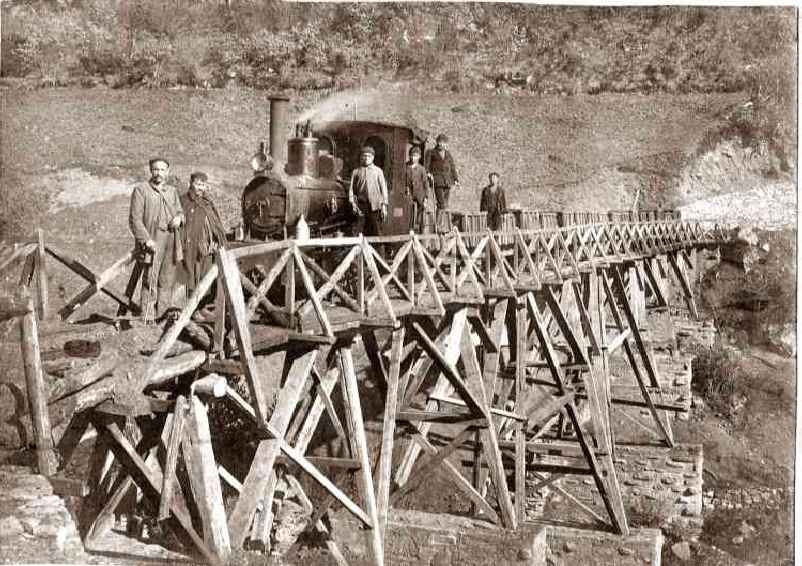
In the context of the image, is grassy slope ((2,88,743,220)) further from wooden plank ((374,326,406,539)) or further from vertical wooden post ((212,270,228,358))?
vertical wooden post ((212,270,228,358))

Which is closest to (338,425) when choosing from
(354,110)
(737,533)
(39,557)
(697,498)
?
(39,557)

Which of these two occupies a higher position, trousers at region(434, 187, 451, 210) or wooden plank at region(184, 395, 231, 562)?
trousers at region(434, 187, 451, 210)

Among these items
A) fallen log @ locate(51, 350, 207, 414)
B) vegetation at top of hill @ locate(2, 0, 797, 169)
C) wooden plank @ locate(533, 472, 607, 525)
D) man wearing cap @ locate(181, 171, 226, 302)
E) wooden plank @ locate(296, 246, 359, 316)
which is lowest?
wooden plank @ locate(533, 472, 607, 525)

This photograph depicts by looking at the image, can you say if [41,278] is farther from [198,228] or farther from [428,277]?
[428,277]

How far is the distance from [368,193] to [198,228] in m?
2.50

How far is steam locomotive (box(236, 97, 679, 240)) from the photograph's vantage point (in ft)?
30.5

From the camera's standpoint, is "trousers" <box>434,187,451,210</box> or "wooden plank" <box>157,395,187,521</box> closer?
"wooden plank" <box>157,395,187,521</box>

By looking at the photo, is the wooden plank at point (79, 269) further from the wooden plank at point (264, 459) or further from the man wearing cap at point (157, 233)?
the wooden plank at point (264, 459)

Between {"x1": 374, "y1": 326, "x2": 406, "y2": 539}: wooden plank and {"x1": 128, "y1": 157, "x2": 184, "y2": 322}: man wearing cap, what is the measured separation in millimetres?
1931

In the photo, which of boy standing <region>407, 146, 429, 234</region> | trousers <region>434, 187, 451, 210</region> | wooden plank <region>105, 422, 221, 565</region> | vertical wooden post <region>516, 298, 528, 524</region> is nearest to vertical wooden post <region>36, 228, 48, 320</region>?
wooden plank <region>105, 422, 221, 565</region>

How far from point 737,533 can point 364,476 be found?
212 inches

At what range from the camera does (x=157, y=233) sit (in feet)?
25.6

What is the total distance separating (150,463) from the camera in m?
6.73

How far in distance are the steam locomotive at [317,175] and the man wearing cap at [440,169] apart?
0.72 metres
